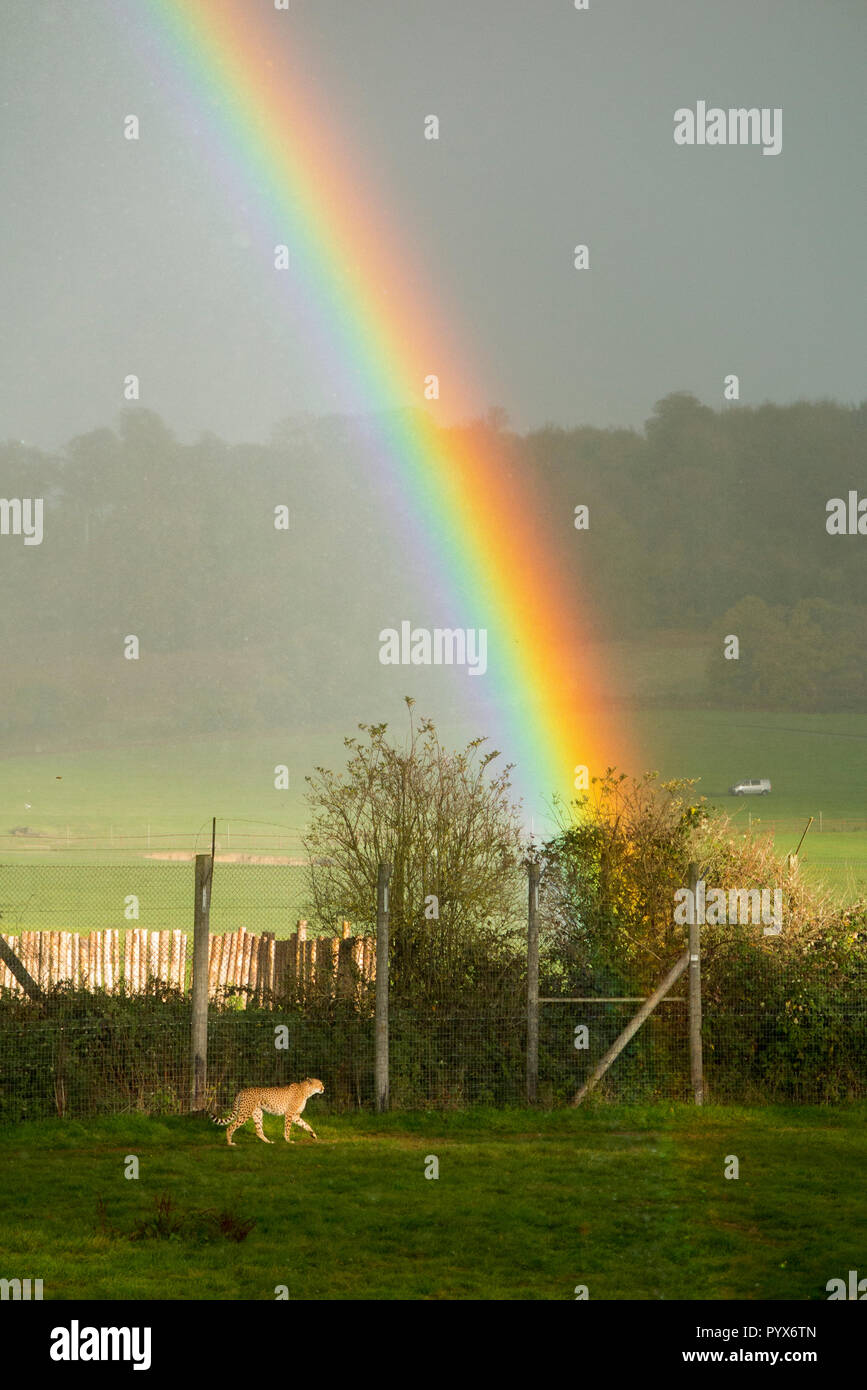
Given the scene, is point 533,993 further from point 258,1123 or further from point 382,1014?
point 258,1123

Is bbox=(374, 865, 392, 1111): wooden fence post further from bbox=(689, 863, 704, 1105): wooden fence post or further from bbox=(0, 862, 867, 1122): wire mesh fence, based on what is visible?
bbox=(689, 863, 704, 1105): wooden fence post

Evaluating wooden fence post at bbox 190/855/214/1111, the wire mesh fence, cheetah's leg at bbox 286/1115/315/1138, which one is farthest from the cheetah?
the wire mesh fence

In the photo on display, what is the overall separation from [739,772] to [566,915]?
8405 centimetres

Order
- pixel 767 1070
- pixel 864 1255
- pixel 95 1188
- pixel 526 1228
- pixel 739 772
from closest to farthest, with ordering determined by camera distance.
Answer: pixel 864 1255 < pixel 526 1228 < pixel 95 1188 < pixel 767 1070 < pixel 739 772

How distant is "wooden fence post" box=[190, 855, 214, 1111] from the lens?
13180mm

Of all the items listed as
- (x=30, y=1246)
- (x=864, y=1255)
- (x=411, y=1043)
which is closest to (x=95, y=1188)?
(x=30, y=1246)

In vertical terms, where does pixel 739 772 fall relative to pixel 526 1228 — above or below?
above

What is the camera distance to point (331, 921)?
1609cm

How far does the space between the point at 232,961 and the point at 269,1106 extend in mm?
2871

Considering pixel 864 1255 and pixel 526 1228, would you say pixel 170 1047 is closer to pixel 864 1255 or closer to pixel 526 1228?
pixel 526 1228

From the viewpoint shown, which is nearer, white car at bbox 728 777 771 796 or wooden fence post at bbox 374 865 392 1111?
wooden fence post at bbox 374 865 392 1111

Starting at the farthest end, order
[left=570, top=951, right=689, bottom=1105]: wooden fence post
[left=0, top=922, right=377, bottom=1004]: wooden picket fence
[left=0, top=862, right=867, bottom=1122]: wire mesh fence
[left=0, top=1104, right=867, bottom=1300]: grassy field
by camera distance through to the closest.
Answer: [left=0, top=922, right=377, bottom=1004]: wooden picket fence → [left=570, top=951, right=689, bottom=1105]: wooden fence post → [left=0, top=862, right=867, bottom=1122]: wire mesh fence → [left=0, top=1104, right=867, bottom=1300]: grassy field

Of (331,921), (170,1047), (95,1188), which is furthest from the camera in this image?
(331,921)

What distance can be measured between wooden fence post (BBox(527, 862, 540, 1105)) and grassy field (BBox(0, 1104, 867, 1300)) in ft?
1.38
